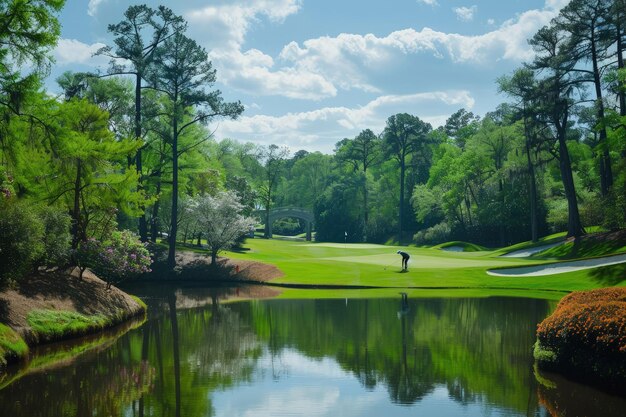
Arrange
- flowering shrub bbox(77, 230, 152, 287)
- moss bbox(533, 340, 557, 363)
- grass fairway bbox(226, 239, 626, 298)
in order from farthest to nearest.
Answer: grass fairway bbox(226, 239, 626, 298) < flowering shrub bbox(77, 230, 152, 287) < moss bbox(533, 340, 557, 363)

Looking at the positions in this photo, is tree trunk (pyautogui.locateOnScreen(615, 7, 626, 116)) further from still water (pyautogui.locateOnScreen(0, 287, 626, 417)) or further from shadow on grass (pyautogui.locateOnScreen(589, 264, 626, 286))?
still water (pyautogui.locateOnScreen(0, 287, 626, 417))

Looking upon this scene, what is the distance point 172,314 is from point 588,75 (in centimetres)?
3355

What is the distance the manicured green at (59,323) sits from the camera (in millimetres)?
20953

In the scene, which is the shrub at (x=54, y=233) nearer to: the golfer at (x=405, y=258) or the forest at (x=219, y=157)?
Answer: the forest at (x=219, y=157)

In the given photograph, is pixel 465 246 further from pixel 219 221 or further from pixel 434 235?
pixel 219 221

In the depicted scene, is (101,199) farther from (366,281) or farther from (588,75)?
(588,75)

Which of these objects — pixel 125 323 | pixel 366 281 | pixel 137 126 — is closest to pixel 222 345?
pixel 125 323

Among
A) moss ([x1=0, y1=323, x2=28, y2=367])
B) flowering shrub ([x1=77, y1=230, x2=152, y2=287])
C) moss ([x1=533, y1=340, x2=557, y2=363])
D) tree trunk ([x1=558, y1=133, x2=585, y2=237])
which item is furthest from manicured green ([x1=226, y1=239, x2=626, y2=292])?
moss ([x1=0, y1=323, x2=28, y2=367])

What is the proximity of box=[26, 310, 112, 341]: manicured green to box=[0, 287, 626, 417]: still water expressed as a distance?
736 mm

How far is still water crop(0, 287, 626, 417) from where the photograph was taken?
13102mm

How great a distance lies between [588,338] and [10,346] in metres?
14.8

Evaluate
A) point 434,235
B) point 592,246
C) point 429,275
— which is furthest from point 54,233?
point 434,235

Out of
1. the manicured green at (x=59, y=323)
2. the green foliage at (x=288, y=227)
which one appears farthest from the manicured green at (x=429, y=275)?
the green foliage at (x=288, y=227)

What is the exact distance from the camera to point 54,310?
74.5ft
